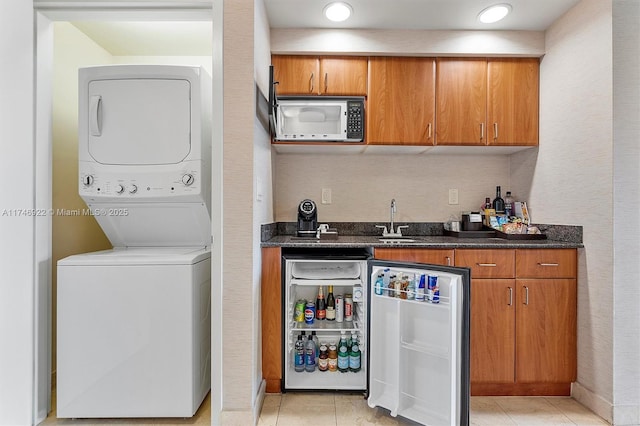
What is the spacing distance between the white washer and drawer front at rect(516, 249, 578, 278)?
6.15 ft

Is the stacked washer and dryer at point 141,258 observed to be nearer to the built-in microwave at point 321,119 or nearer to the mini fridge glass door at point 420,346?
the built-in microwave at point 321,119

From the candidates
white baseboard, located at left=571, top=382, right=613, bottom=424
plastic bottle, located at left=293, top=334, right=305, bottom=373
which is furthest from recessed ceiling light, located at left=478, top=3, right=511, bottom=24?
plastic bottle, located at left=293, top=334, right=305, bottom=373

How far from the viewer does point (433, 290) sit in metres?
1.73

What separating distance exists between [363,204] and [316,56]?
44.2 inches

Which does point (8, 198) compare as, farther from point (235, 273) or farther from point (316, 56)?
point (316, 56)

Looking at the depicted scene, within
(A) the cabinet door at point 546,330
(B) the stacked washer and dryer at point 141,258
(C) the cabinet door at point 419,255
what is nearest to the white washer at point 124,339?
(B) the stacked washer and dryer at point 141,258

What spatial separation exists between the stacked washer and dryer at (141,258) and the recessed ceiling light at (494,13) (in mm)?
1755

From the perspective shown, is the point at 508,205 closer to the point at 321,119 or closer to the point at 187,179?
the point at 321,119

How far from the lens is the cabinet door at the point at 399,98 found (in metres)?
2.42

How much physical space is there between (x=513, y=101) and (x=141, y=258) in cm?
254

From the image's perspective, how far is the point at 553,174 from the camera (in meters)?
2.29

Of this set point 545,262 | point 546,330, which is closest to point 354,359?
point 546,330

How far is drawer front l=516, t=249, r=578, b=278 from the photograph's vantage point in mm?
2068

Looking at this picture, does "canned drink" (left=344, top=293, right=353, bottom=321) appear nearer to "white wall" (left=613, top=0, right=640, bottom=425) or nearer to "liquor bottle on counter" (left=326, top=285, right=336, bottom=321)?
"liquor bottle on counter" (left=326, top=285, right=336, bottom=321)
